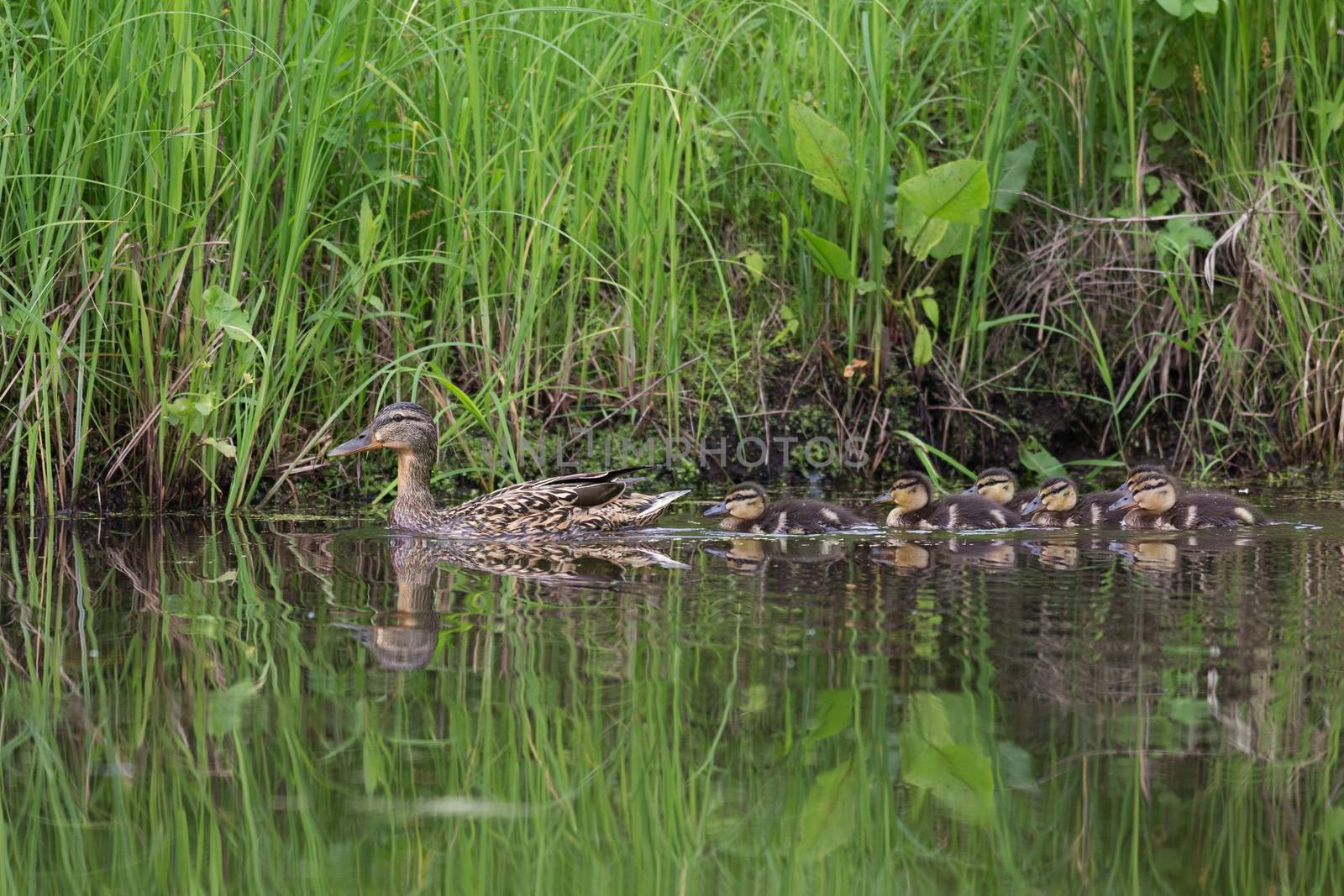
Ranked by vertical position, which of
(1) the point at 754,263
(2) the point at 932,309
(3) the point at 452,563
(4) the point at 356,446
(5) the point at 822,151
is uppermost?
(5) the point at 822,151

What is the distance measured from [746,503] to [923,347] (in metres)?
1.35

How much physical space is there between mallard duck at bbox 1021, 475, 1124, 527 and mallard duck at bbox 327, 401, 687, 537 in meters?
1.27

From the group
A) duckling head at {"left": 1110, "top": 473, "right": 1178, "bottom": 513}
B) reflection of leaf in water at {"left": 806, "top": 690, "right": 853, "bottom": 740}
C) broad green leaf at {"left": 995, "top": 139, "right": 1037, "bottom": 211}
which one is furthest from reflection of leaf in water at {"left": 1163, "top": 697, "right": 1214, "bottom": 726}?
broad green leaf at {"left": 995, "top": 139, "right": 1037, "bottom": 211}

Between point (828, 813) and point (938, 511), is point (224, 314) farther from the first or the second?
point (828, 813)

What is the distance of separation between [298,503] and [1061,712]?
374cm

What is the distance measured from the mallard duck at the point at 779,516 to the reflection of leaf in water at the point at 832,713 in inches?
94.1

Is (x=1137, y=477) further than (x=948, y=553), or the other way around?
(x=1137, y=477)

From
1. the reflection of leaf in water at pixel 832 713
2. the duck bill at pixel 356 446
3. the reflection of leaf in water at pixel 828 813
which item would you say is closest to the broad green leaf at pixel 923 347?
the duck bill at pixel 356 446

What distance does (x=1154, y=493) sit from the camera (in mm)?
5867

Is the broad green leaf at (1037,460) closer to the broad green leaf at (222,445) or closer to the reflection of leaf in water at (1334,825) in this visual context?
the broad green leaf at (222,445)

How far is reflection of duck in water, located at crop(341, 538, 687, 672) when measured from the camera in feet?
13.1

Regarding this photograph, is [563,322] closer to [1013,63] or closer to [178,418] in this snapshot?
[178,418]

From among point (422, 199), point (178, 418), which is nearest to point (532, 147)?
point (422, 199)

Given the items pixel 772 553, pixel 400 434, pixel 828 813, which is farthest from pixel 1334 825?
pixel 400 434
